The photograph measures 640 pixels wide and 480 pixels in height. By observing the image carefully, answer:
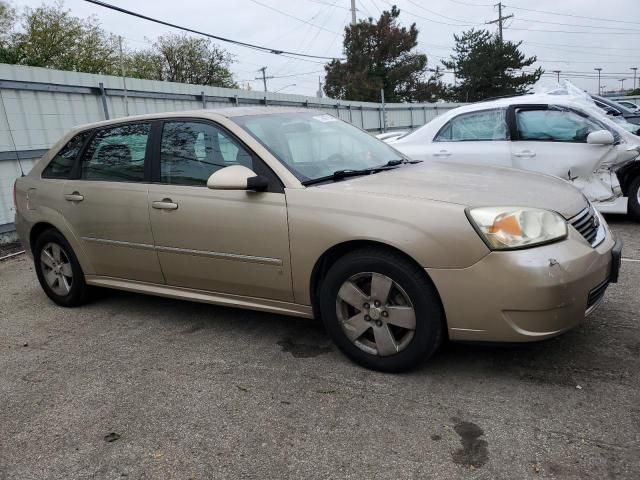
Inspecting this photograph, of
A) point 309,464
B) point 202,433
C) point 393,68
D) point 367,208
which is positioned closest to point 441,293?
point 367,208

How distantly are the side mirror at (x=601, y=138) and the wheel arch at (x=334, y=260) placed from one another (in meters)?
4.16

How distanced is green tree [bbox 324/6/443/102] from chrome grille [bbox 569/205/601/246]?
4536 centimetres

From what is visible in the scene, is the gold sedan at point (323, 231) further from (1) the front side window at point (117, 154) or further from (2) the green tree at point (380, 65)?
(2) the green tree at point (380, 65)

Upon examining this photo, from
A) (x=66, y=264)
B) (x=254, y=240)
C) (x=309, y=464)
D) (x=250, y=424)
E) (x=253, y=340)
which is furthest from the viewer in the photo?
(x=66, y=264)

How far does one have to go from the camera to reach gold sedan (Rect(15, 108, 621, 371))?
270 cm

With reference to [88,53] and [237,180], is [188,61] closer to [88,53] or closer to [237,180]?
[88,53]

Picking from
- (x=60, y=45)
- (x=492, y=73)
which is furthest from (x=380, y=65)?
(x=60, y=45)

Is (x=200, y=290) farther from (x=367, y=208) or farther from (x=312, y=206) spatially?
(x=367, y=208)

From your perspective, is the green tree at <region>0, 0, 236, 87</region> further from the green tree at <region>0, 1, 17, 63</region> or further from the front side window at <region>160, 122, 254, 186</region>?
the front side window at <region>160, 122, 254, 186</region>

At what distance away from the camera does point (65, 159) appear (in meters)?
4.56

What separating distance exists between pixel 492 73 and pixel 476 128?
167 ft

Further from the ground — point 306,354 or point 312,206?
point 312,206

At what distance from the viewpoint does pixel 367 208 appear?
296 cm

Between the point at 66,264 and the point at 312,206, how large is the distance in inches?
104
